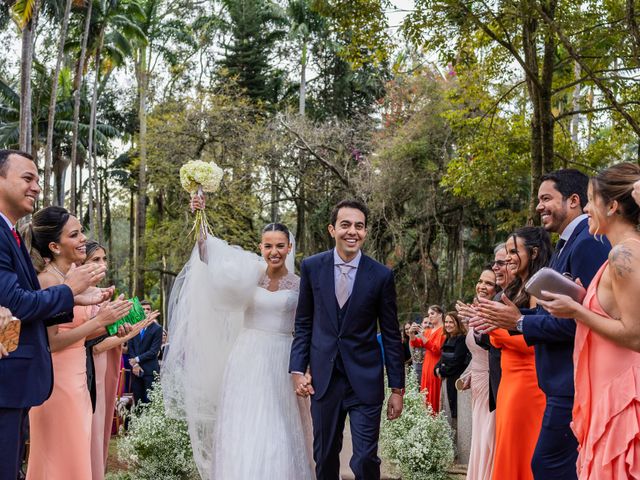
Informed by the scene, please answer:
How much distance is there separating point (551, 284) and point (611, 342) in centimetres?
39

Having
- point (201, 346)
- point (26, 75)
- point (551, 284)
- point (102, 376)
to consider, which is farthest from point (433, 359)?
point (26, 75)

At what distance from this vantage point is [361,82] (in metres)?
34.5

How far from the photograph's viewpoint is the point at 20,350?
4148 millimetres

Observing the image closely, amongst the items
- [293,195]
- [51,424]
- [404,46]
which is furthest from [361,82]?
[51,424]

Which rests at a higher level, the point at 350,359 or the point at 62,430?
the point at 350,359

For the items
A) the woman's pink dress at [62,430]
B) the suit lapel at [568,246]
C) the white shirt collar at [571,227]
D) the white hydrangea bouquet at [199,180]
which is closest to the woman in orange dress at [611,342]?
the suit lapel at [568,246]

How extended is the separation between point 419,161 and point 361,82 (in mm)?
9785

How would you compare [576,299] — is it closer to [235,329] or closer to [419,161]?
[235,329]

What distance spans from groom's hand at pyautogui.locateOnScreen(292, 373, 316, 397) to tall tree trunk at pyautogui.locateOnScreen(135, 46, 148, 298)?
24.5m

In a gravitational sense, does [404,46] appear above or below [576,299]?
above

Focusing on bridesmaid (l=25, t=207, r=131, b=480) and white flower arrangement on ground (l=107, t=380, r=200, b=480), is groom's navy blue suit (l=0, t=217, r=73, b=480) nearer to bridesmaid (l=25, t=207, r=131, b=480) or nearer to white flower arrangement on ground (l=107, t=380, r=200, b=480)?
bridesmaid (l=25, t=207, r=131, b=480)

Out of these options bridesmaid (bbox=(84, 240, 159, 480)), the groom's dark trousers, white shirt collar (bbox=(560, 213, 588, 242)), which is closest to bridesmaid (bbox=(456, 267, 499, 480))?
white shirt collar (bbox=(560, 213, 588, 242))

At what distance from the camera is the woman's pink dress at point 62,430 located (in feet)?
16.5

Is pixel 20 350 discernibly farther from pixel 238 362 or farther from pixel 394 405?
pixel 394 405
